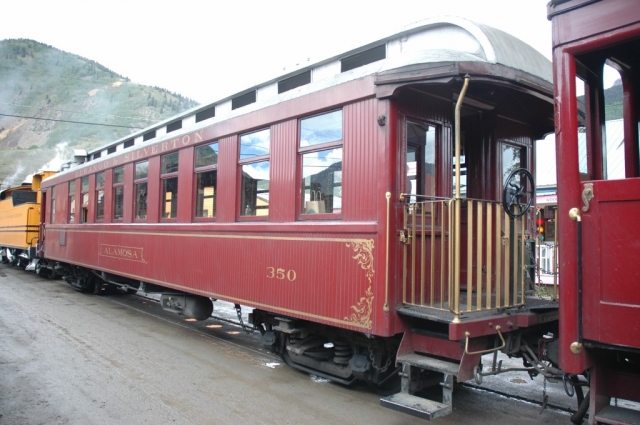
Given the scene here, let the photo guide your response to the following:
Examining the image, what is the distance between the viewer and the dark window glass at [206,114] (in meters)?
7.36

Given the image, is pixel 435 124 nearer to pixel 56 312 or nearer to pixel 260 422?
pixel 260 422

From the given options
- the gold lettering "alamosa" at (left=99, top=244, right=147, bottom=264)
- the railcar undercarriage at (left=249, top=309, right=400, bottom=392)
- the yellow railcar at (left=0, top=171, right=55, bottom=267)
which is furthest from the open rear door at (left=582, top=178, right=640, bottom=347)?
the yellow railcar at (left=0, top=171, right=55, bottom=267)

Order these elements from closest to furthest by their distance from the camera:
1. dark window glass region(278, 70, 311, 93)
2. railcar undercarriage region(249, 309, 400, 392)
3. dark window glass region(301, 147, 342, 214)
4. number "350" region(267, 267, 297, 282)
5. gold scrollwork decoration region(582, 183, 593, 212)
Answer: gold scrollwork decoration region(582, 183, 593, 212) → railcar undercarriage region(249, 309, 400, 392) → dark window glass region(301, 147, 342, 214) → number "350" region(267, 267, 297, 282) → dark window glass region(278, 70, 311, 93)

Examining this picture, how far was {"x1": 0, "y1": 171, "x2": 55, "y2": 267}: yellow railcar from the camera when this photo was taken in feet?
54.6

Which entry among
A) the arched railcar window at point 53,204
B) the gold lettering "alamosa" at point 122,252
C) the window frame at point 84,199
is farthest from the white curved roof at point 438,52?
the arched railcar window at point 53,204

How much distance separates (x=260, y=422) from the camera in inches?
171

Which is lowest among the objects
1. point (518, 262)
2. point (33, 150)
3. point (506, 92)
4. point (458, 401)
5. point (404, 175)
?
point (458, 401)

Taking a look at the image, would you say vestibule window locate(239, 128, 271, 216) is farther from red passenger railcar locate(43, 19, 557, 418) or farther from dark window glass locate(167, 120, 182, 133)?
dark window glass locate(167, 120, 182, 133)

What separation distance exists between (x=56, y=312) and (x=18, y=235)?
10124mm

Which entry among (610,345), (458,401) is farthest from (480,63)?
(458,401)

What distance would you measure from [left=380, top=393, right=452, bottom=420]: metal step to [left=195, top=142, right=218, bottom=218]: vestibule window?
382 centimetres

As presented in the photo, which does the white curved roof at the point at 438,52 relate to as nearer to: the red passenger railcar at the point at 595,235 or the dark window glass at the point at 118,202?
the red passenger railcar at the point at 595,235

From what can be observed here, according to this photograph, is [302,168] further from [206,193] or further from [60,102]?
[60,102]

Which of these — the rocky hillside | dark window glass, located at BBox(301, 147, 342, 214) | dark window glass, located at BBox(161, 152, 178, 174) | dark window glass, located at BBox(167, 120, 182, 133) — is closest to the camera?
dark window glass, located at BBox(301, 147, 342, 214)
